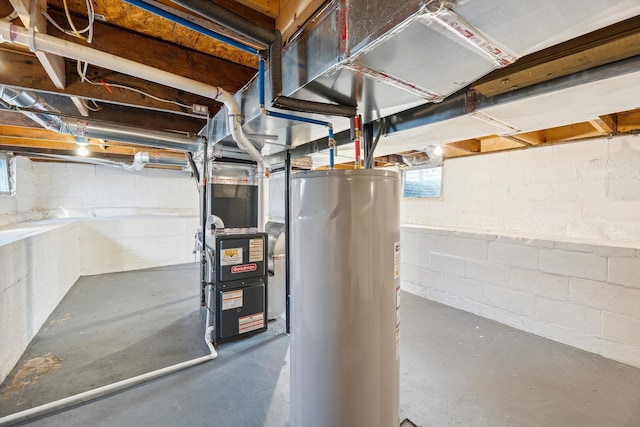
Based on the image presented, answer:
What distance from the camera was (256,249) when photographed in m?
2.48

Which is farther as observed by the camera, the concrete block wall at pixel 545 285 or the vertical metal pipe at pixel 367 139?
the concrete block wall at pixel 545 285

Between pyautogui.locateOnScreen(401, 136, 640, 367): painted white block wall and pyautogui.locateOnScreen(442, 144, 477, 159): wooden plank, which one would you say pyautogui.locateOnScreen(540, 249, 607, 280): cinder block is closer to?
pyautogui.locateOnScreen(401, 136, 640, 367): painted white block wall

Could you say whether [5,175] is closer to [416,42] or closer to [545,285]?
[416,42]

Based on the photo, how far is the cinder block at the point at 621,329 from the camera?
6.75 feet

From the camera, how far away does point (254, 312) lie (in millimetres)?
2486

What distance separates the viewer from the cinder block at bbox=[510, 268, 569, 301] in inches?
94.7

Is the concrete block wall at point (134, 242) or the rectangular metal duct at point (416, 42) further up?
the rectangular metal duct at point (416, 42)

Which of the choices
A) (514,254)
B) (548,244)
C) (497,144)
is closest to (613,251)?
(548,244)

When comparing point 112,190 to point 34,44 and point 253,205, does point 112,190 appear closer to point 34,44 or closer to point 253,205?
point 253,205

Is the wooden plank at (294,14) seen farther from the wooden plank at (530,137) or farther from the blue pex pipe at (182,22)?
the wooden plank at (530,137)

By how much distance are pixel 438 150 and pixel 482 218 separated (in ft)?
3.20

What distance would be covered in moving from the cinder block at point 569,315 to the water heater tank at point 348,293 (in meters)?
2.16

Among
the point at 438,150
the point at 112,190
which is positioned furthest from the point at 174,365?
the point at 112,190

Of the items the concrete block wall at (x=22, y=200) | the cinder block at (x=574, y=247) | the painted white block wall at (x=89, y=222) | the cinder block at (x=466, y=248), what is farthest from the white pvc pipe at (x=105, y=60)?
the concrete block wall at (x=22, y=200)
